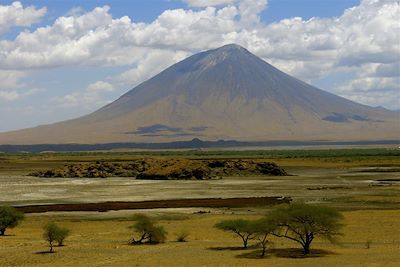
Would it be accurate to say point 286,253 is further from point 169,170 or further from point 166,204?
point 169,170

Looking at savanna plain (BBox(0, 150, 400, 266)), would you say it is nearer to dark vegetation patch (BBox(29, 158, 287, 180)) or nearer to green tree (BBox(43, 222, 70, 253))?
green tree (BBox(43, 222, 70, 253))

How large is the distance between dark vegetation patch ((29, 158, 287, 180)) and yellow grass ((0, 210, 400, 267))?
146ft

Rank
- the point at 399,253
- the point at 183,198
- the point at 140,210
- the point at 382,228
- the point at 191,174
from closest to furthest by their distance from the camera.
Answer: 1. the point at 399,253
2. the point at 382,228
3. the point at 140,210
4. the point at 183,198
5. the point at 191,174

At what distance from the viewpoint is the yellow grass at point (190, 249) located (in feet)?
86.7

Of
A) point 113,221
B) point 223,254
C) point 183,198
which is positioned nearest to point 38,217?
point 113,221

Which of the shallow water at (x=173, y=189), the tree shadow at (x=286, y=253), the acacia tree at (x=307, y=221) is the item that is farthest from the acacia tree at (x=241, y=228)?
the shallow water at (x=173, y=189)

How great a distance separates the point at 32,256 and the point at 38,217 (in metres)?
16.0

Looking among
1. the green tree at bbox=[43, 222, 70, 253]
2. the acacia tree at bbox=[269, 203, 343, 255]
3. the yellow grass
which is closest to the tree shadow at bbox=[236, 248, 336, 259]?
the yellow grass

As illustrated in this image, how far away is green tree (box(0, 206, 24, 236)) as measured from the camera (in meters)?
36.1

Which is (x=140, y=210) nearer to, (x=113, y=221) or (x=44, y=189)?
(x=113, y=221)

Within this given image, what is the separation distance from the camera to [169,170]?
85.6 m

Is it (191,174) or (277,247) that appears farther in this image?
(191,174)

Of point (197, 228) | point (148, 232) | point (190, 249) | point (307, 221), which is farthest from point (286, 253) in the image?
point (197, 228)

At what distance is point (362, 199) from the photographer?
5250 cm
